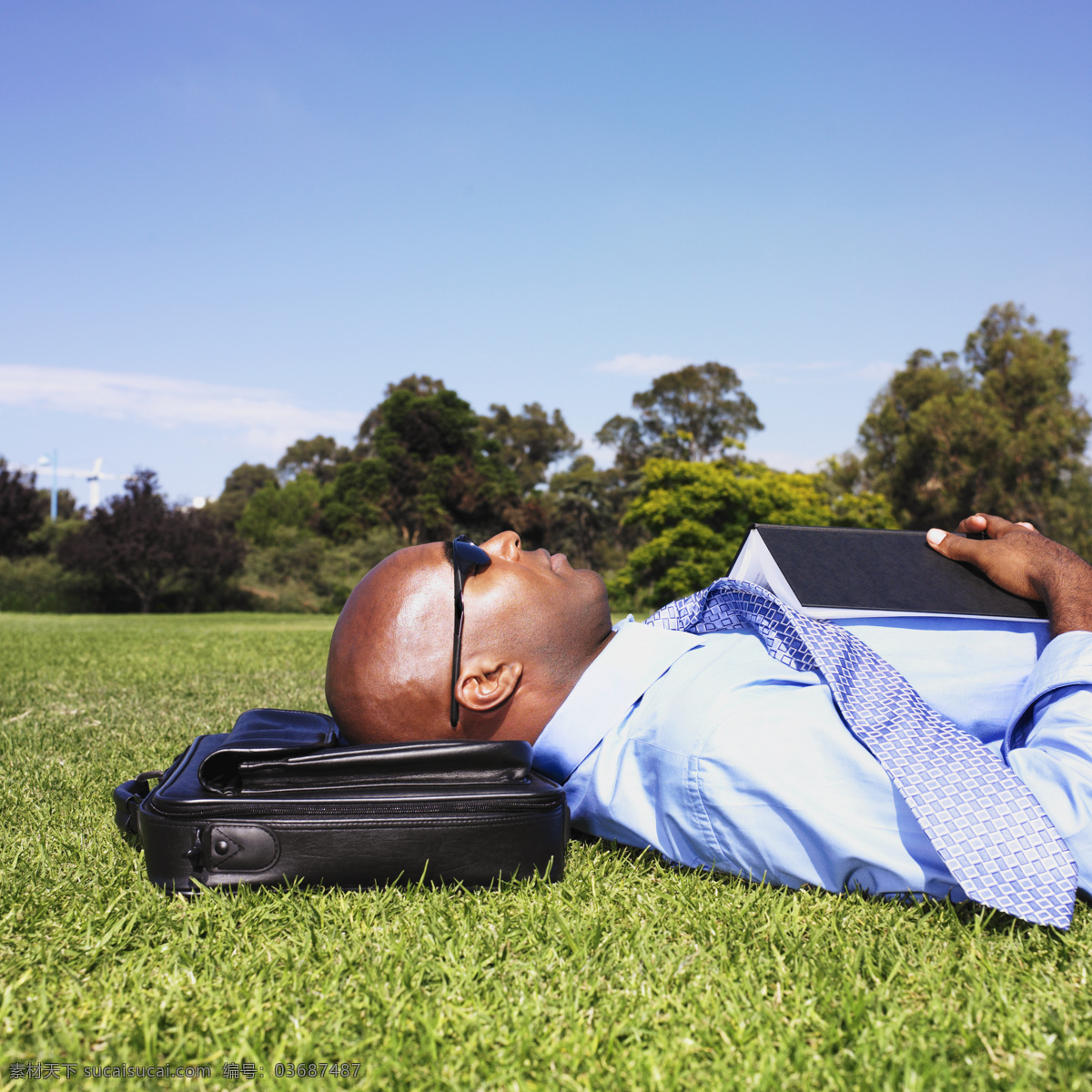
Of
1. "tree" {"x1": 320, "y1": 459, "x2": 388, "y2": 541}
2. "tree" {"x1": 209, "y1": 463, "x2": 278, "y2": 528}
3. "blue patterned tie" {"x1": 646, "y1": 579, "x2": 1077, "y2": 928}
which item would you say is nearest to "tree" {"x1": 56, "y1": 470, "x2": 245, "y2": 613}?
"tree" {"x1": 320, "y1": 459, "x2": 388, "y2": 541}

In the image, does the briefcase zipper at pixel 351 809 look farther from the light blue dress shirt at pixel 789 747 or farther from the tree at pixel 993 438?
the tree at pixel 993 438

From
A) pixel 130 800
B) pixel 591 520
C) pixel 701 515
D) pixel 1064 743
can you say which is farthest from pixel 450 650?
pixel 591 520

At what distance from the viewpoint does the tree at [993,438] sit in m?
31.8

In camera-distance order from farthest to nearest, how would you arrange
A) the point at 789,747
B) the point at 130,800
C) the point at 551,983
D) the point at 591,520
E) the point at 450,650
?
the point at 591,520 → the point at 130,800 → the point at 450,650 → the point at 789,747 → the point at 551,983

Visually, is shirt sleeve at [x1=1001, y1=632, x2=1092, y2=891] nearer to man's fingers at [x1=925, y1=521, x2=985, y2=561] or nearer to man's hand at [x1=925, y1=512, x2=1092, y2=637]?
man's hand at [x1=925, y1=512, x2=1092, y2=637]

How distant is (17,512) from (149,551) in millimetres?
9337

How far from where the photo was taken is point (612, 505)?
4703 cm

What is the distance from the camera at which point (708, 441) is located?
49.1 meters

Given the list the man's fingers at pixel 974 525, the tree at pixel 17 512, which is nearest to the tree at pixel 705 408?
the tree at pixel 17 512

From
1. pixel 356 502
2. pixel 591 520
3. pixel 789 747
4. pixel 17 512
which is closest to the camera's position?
pixel 789 747

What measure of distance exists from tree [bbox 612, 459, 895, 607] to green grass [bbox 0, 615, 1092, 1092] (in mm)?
26777

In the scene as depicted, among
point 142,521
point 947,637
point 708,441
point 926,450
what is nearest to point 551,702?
point 947,637

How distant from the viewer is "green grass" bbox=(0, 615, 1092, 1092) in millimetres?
1315

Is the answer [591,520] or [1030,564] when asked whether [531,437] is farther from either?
[1030,564]
